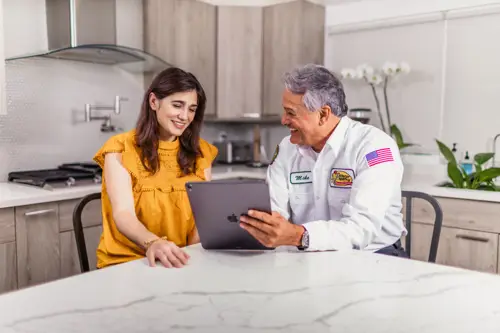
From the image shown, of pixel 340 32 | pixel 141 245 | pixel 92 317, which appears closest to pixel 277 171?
pixel 141 245

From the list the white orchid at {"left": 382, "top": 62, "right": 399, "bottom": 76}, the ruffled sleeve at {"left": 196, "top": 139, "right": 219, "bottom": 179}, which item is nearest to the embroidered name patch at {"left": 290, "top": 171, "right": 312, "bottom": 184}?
the ruffled sleeve at {"left": 196, "top": 139, "right": 219, "bottom": 179}

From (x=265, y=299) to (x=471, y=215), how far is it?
190cm

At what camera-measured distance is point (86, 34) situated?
2.88m

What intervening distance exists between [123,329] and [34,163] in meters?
2.35

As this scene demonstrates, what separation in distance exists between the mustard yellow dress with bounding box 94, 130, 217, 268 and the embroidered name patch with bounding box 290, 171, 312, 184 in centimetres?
40

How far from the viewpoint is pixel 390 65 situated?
3305mm

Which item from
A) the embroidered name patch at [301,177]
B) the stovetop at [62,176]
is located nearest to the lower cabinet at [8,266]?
the stovetop at [62,176]

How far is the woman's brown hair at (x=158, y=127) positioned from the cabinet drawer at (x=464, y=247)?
1515mm

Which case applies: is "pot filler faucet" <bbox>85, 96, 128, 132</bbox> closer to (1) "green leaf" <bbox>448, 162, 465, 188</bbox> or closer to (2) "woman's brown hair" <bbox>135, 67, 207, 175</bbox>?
(2) "woman's brown hair" <bbox>135, 67, 207, 175</bbox>

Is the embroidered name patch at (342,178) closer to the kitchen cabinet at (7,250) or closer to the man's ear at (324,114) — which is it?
the man's ear at (324,114)

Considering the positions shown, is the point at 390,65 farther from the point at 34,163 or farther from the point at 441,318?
the point at 441,318

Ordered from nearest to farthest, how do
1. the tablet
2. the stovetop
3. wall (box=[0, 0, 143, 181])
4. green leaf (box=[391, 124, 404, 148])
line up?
the tablet → the stovetop → wall (box=[0, 0, 143, 181]) → green leaf (box=[391, 124, 404, 148])

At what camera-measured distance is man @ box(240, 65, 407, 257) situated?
1.53m

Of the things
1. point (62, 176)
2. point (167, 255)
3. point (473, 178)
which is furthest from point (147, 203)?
point (473, 178)
